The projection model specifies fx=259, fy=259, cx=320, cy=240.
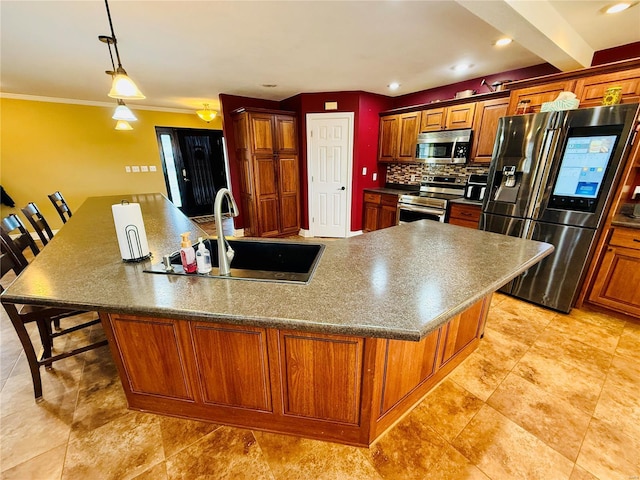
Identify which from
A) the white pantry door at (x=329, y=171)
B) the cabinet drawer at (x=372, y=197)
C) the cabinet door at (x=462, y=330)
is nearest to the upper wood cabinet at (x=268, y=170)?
the white pantry door at (x=329, y=171)

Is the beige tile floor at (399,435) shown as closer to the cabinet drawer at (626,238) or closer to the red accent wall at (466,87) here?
the cabinet drawer at (626,238)

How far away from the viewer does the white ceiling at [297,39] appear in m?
1.80

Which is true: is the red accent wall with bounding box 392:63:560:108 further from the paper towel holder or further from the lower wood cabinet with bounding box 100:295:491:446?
the paper towel holder

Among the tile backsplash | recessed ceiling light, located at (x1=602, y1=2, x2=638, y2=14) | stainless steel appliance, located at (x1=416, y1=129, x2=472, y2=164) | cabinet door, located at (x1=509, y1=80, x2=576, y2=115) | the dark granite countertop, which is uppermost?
recessed ceiling light, located at (x1=602, y1=2, x2=638, y2=14)

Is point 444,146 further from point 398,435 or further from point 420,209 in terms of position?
point 398,435

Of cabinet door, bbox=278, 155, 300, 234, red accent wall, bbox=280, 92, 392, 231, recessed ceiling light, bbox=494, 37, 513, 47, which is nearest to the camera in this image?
recessed ceiling light, bbox=494, 37, 513, 47

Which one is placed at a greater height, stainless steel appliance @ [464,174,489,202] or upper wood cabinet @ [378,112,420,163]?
upper wood cabinet @ [378,112,420,163]

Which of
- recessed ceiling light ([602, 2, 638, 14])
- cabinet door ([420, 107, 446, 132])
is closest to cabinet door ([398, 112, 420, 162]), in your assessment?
cabinet door ([420, 107, 446, 132])

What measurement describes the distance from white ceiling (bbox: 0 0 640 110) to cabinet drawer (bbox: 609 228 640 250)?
1.57 metres

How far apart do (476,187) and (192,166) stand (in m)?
5.78

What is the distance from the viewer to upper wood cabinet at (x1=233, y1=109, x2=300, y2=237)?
163 inches

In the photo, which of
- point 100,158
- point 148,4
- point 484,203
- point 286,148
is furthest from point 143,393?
point 100,158

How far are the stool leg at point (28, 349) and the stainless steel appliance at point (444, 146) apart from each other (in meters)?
4.27

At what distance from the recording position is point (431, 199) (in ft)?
11.5
